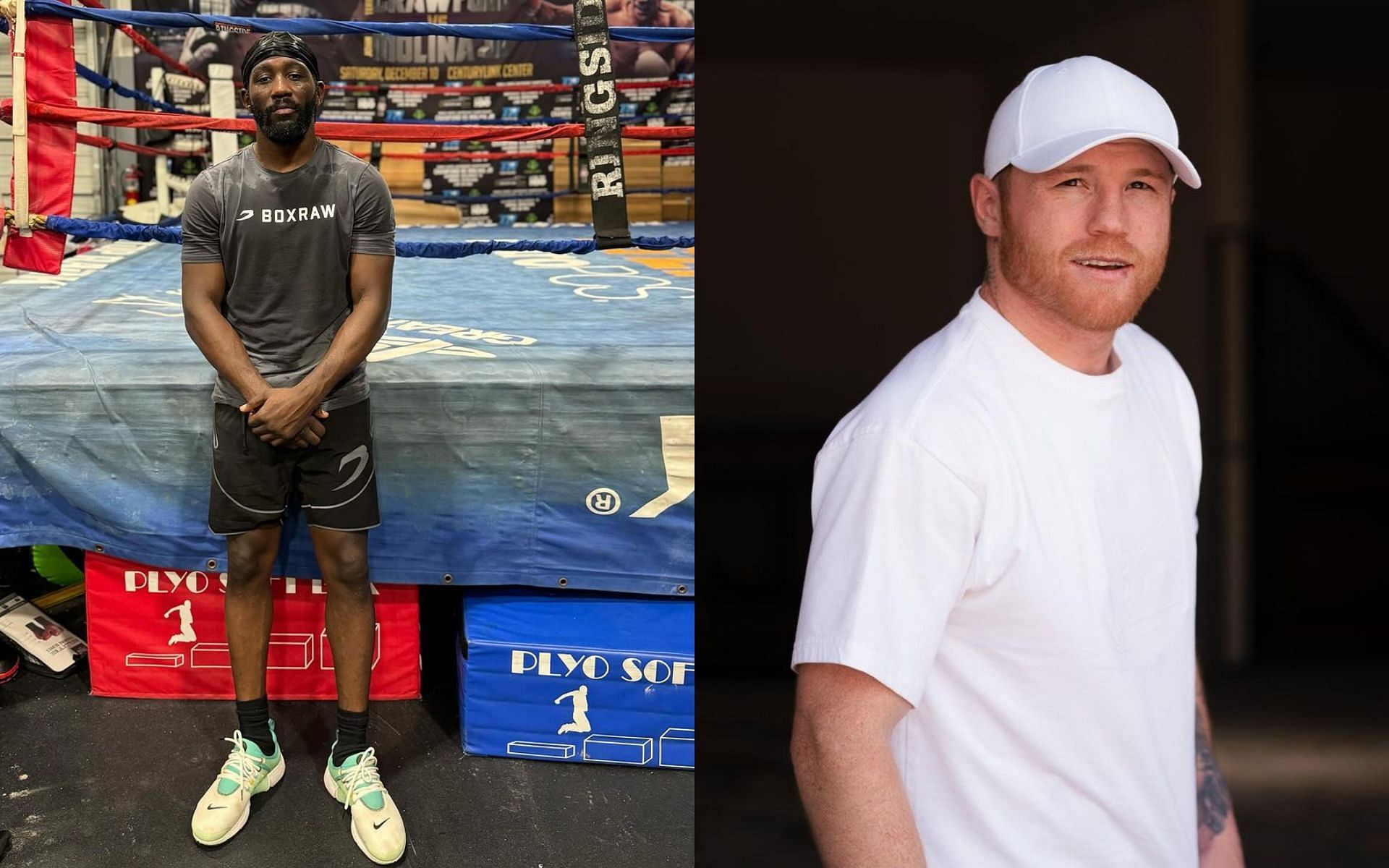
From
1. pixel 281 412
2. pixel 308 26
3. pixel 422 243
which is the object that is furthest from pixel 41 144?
pixel 281 412

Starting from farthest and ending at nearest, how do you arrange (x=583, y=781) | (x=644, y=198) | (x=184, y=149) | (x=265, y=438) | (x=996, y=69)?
(x=644, y=198) → (x=184, y=149) → (x=583, y=781) → (x=265, y=438) → (x=996, y=69)

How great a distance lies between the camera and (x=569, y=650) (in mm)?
2375

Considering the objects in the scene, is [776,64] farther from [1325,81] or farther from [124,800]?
[124,800]

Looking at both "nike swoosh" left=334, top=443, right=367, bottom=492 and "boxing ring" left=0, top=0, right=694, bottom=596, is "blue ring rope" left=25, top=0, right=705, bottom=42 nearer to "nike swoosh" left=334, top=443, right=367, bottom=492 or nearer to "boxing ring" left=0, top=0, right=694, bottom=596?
"boxing ring" left=0, top=0, right=694, bottom=596

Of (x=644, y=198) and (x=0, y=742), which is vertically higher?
(x=644, y=198)

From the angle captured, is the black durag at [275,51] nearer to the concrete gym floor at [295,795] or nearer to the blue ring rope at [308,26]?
the blue ring rope at [308,26]

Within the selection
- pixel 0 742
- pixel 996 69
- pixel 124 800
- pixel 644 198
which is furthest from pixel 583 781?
pixel 644 198

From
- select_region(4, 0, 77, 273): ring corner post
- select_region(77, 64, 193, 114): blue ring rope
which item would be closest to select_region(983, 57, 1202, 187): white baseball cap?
select_region(4, 0, 77, 273): ring corner post

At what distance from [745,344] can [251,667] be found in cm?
165

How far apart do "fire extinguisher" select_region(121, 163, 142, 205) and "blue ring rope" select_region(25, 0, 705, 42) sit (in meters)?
4.22

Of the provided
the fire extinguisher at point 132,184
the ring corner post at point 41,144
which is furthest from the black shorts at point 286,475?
the fire extinguisher at point 132,184

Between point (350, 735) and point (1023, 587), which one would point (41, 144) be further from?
point (1023, 587)

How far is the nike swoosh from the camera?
7.26ft

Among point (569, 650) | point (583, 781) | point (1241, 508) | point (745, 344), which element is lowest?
point (583, 781)
